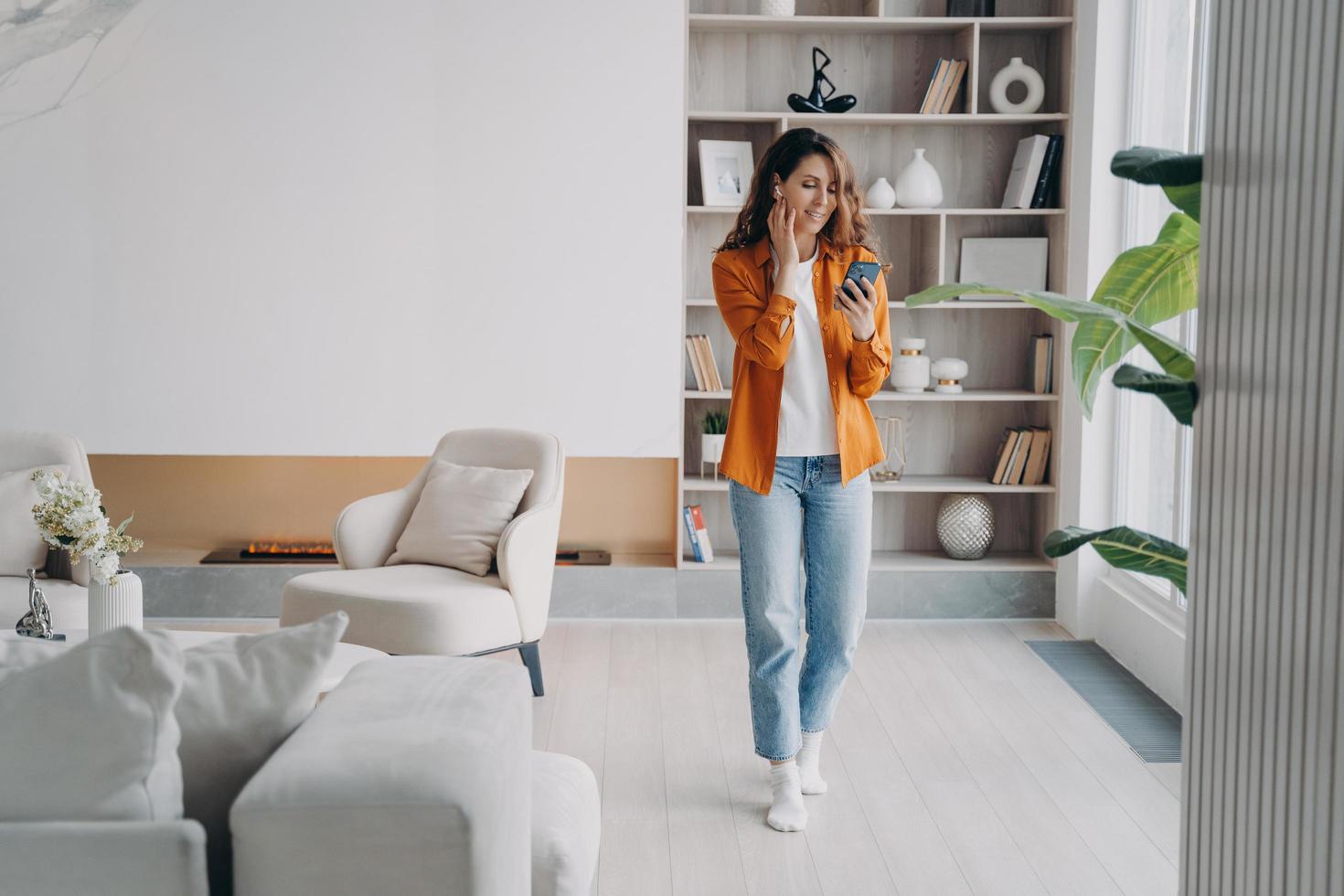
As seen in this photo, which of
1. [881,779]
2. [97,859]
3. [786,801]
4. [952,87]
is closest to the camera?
[97,859]

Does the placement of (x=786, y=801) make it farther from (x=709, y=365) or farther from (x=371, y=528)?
(x=709, y=365)

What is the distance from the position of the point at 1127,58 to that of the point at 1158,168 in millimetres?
3034

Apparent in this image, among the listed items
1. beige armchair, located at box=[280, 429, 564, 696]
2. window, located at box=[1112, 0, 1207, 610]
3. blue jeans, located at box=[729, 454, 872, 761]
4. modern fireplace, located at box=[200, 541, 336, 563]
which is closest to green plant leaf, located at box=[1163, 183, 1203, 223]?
blue jeans, located at box=[729, 454, 872, 761]

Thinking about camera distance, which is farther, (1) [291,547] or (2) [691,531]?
(1) [291,547]

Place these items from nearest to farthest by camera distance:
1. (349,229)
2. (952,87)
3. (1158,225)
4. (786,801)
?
(786,801)
(1158,225)
(349,229)
(952,87)

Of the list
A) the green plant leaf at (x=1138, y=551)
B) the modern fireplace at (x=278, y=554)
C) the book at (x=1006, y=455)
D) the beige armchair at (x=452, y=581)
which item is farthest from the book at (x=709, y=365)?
the green plant leaf at (x=1138, y=551)

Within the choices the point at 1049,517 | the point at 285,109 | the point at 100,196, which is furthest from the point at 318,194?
the point at 1049,517

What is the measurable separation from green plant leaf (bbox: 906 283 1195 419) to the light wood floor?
1.36 meters

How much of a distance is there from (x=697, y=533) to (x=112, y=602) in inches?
89.9

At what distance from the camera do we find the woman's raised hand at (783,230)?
8.68 feet

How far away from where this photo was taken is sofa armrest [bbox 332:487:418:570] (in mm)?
3709

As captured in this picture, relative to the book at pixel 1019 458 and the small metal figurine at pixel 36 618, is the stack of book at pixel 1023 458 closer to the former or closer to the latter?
the book at pixel 1019 458

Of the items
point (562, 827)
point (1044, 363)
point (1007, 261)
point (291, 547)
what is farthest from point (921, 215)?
point (562, 827)

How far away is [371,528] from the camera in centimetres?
379
